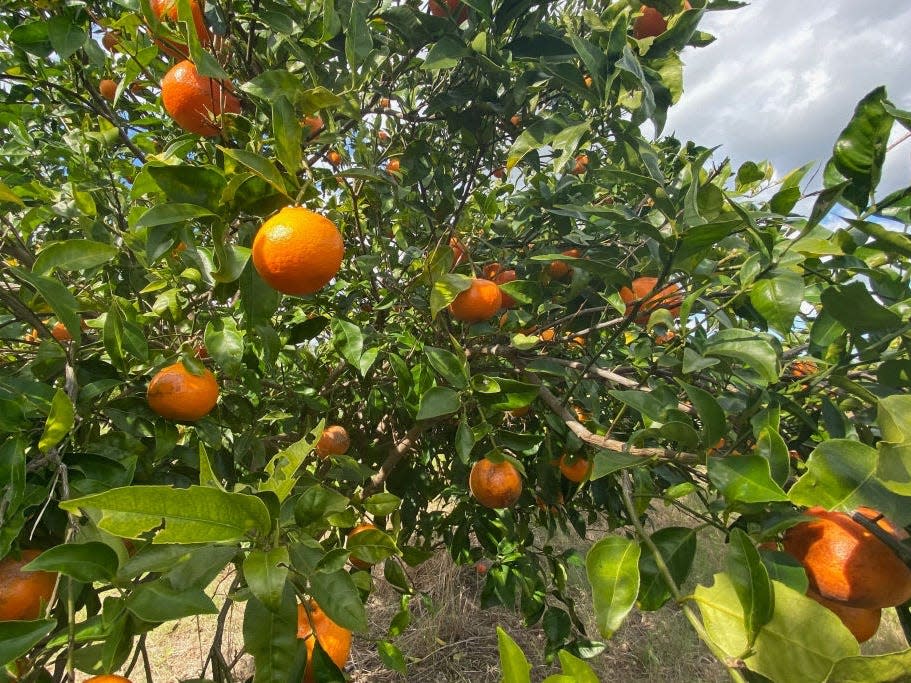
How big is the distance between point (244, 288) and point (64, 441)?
426mm

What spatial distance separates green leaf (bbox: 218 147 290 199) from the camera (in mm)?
666

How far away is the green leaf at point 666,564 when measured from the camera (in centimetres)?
73

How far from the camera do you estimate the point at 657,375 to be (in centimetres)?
131

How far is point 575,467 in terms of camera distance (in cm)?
135

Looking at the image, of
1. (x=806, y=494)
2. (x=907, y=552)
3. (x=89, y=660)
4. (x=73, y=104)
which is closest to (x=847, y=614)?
(x=907, y=552)

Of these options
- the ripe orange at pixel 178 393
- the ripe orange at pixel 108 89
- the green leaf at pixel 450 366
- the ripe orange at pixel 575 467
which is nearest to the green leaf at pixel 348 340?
the green leaf at pixel 450 366

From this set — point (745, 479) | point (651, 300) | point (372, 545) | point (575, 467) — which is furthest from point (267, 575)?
point (651, 300)

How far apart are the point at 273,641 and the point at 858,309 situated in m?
0.92

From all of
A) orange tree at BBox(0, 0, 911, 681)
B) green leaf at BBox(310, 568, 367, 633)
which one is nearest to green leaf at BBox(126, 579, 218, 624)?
orange tree at BBox(0, 0, 911, 681)

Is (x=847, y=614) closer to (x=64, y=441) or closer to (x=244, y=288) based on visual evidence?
(x=244, y=288)

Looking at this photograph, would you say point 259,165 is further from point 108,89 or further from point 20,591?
point 108,89

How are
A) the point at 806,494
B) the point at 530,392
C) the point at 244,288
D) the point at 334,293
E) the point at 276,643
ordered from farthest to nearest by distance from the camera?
the point at 334,293 → the point at 530,392 → the point at 244,288 → the point at 276,643 → the point at 806,494

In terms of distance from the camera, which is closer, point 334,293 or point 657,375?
point 657,375

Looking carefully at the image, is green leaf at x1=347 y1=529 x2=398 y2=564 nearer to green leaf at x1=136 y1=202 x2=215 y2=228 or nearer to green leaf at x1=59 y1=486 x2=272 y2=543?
green leaf at x1=59 y1=486 x2=272 y2=543
